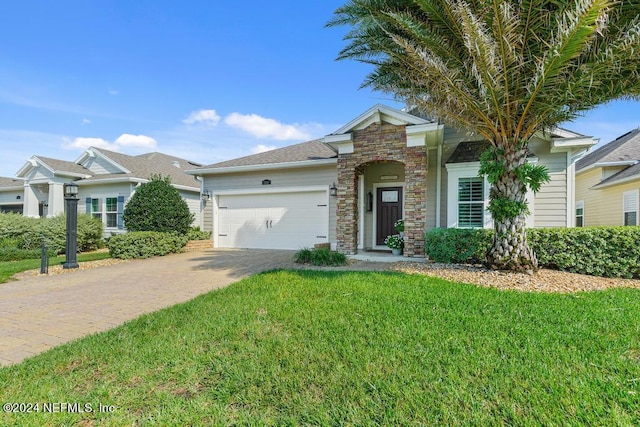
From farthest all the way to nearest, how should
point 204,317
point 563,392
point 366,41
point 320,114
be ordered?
point 320,114 < point 366,41 < point 204,317 < point 563,392

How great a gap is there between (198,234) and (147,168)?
21.6ft

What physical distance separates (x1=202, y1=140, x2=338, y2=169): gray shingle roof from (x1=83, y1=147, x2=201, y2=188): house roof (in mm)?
4503

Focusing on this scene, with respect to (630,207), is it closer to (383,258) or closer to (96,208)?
(383,258)

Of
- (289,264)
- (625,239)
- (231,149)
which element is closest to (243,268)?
(289,264)

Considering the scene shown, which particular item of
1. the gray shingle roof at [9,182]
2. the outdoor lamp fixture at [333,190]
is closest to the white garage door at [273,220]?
the outdoor lamp fixture at [333,190]

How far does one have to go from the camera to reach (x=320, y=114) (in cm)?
1419

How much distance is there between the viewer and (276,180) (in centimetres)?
1249

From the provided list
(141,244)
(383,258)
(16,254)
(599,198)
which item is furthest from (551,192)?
(16,254)

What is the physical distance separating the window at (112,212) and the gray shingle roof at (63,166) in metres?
2.66

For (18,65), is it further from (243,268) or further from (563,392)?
(563,392)

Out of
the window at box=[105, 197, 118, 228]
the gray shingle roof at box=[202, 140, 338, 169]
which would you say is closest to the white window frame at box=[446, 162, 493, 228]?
the gray shingle roof at box=[202, 140, 338, 169]

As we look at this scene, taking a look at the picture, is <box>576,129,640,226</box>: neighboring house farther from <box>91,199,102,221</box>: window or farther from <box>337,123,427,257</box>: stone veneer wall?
<box>91,199,102,221</box>: window

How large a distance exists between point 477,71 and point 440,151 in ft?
14.3

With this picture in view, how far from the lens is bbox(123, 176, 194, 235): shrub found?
1138cm
